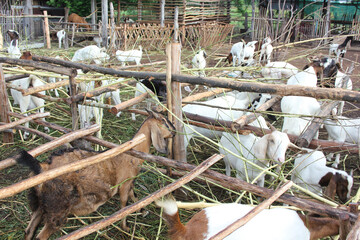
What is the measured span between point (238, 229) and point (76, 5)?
77.5 ft

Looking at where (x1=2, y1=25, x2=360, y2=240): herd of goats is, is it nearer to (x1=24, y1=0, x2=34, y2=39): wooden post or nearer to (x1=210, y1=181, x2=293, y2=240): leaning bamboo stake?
(x1=210, y1=181, x2=293, y2=240): leaning bamboo stake

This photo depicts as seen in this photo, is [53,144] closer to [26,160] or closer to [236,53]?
[26,160]

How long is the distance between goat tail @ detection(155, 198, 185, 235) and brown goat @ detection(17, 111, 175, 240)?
0.77 meters

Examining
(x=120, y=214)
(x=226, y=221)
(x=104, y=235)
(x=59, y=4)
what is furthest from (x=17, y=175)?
(x=59, y=4)

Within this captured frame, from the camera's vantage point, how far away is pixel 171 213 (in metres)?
2.22

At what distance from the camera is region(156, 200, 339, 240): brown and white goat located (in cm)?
224

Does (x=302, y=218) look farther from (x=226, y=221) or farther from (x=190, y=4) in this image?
(x=190, y=4)

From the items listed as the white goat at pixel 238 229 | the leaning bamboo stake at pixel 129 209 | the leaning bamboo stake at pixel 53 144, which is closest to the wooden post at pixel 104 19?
the leaning bamboo stake at pixel 53 144

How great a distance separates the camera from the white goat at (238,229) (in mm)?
2238

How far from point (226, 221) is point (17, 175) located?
3747mm

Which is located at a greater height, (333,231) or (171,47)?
(171,47)

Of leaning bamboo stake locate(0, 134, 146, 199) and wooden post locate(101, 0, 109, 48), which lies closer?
leaning bamboo stake locate(0, 134, 146, 199)

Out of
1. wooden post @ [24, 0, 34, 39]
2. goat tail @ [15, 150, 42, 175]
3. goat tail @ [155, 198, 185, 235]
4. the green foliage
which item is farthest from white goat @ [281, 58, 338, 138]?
the green foliage

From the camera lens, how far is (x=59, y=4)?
2223 centimetres
